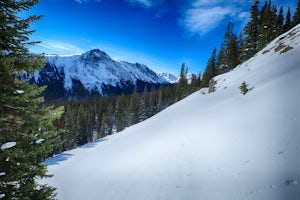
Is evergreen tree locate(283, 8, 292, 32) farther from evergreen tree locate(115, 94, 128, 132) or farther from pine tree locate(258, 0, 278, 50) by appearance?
evergreen tree locate(115, 94, 128, 132)

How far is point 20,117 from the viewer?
6.20 m

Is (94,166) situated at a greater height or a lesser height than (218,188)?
lesser

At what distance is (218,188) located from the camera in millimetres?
9508

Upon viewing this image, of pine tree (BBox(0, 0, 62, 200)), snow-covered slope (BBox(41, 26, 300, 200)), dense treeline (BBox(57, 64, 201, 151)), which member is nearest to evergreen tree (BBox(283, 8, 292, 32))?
dense treeline (BBox(57, 64, 201, 151))

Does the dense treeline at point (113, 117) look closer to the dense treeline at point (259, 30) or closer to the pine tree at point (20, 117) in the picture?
the dense treeline at point (259, 30)

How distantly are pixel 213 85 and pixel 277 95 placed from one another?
21.4 metres

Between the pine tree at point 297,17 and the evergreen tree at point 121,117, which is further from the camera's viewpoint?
the evergreen tree at point 121,117

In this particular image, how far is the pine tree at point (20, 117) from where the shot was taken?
5668 mm

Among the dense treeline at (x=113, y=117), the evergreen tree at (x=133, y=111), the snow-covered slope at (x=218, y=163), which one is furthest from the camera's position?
the evergreen tree at (x=133, y=111)

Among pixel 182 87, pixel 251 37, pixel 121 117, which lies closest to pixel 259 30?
pixel 251 37

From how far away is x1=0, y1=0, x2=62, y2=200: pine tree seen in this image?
5.67m

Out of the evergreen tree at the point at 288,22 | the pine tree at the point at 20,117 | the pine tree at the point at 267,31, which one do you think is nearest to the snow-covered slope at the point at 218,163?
the pine tree at the point at 20,117

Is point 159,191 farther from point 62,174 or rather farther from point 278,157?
point 62,174

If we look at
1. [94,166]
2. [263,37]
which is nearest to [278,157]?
[94,166]
